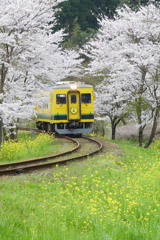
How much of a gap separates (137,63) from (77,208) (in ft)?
39.0

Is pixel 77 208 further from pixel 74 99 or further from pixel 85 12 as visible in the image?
pixel 85 12

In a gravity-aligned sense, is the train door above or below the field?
above

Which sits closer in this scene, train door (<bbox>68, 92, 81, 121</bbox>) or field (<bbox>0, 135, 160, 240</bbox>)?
field (<bbox>0, 135, 160, 240</bbox>)

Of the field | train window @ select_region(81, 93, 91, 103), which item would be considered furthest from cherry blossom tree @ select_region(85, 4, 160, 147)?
the field

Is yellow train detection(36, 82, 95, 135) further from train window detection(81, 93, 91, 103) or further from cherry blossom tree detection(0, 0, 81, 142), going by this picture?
cherry blossom tree detection(0, 0, 81, 142)

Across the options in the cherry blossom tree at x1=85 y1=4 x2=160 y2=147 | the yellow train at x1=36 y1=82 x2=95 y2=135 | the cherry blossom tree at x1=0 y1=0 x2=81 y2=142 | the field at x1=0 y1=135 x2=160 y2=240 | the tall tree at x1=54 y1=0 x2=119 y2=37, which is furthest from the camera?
the tall tree at x1=54 y1=0 x2=119 y2=37

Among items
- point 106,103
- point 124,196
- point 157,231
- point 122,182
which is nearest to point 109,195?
point 124,196

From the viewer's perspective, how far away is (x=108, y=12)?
43.3 meters

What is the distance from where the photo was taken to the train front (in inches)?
741

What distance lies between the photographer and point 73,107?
19.0 m

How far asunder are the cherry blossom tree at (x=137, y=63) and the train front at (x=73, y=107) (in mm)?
1514

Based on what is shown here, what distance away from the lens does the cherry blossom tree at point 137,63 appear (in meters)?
16.3

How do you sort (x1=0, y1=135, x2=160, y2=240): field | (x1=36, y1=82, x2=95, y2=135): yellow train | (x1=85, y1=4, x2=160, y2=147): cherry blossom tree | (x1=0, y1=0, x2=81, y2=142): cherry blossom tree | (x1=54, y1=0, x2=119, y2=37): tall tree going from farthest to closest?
(x1=54, y1=0, x2=119, y2=37): tall tree → (x1=36, y1=82, x2=95, y2=135): yellow train → (x1=85, y1=4, x2=160, y2=147): cherry blossom tree → (x1=0, y1=0, x2=81, y2=142): cherry blossom tree → (x1=0, y1=135, x2=160, y2=240): field

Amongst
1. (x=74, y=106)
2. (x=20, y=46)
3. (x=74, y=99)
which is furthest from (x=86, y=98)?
(x=20, y=46)
